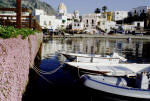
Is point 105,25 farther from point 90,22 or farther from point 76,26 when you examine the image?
point 76,26

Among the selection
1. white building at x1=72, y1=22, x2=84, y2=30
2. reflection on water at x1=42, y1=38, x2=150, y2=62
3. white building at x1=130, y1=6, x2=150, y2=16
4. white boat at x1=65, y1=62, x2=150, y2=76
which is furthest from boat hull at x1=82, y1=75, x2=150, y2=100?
white building at x1=130, y1=6, x2=150, y2=16

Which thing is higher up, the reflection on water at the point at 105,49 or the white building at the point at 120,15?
the white building at the point at 120,15

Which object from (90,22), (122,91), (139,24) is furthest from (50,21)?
(122,91)

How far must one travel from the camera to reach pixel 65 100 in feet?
43.4

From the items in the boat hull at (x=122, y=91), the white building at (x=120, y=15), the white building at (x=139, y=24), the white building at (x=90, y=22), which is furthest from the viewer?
the white building at (x=120, y=15)

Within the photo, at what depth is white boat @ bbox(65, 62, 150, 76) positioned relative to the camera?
60.3 feet

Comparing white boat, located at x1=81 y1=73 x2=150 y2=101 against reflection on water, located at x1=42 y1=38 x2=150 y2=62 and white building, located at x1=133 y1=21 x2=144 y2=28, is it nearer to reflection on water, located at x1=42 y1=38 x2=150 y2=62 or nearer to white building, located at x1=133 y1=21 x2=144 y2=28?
reflection on water, located at x1=42 y1=38 x2=150 y2=62

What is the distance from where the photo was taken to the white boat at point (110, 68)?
18367 millimetres

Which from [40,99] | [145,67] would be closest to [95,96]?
[40,99]

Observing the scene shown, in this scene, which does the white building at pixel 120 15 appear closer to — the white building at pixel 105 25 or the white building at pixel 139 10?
the white building at pixel 139 10

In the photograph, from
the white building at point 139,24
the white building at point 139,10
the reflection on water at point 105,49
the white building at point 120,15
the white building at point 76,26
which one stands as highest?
the white building at point 139,10

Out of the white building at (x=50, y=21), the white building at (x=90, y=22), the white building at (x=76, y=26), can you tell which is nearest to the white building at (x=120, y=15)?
the white building at (x=90, y=22)

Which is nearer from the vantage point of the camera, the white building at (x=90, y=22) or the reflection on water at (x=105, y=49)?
the reflection on water at (x=105, y=49)

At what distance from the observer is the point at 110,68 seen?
19.8 meters
